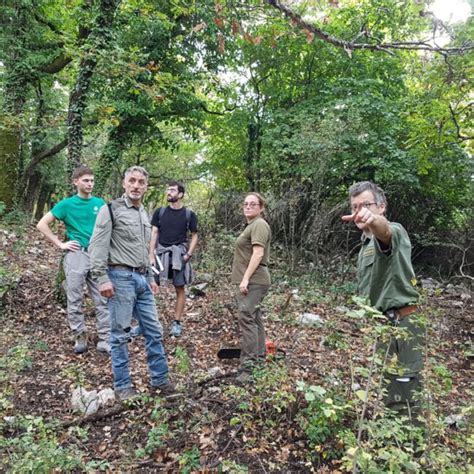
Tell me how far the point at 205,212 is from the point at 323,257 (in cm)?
307

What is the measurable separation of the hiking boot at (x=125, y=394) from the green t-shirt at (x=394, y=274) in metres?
2.43

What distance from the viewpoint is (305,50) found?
37.3ft

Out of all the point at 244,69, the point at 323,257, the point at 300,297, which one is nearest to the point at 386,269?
the point at 300,297

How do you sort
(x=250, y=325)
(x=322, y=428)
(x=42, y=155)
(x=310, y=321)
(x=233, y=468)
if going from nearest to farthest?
(x=233, y=468) → (x=322, y=428) → (x=250, y=325) → (x=310, y=321) → (x=42, y=155)

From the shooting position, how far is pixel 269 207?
8.95 meters

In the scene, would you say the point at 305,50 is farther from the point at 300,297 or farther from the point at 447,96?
the point at 300,297

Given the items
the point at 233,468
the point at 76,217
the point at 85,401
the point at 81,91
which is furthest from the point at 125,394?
the point at 81,91

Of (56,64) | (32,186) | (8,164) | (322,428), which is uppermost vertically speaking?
(56,64)

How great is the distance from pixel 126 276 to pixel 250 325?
4.51ft

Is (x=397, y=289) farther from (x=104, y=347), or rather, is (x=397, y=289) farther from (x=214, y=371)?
(x=104, y=347)

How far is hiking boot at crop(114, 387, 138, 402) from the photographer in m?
3.58

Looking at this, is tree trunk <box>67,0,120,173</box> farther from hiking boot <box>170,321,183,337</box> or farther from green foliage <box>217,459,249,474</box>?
green foliage <box>217,459,249,474</box>

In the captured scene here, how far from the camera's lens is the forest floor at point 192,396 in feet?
9.08

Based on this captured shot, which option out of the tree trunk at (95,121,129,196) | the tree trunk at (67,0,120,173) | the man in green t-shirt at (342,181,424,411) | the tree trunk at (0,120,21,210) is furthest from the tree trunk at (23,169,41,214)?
the man in green t-shirt at (342,181,424,411)
